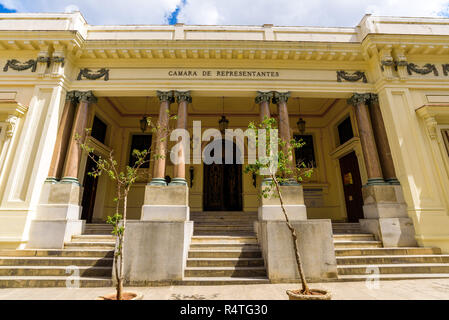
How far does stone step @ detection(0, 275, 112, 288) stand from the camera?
5.12m

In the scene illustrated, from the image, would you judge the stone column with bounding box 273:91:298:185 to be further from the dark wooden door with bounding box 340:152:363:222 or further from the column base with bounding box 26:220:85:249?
the column base with bounding box 26:220:85:249

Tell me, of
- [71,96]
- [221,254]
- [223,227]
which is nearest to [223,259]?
[221,254]

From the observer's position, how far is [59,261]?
5.84 meters

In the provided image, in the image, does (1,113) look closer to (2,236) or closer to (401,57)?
(2,236)

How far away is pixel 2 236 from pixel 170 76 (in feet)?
25.3

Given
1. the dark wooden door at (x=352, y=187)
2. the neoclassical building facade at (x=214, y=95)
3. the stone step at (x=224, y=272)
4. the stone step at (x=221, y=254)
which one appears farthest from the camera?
the dark wooden door at (x=352, y=187)

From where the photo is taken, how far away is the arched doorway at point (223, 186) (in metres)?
11.7

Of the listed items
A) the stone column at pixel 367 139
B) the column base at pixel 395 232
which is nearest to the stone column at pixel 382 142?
the stone column at pixel 367 139

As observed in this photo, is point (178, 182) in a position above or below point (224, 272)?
above

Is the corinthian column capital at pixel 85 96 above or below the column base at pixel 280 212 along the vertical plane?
above

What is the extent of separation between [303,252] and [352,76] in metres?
7.65

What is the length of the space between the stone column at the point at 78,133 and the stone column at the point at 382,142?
445 inches

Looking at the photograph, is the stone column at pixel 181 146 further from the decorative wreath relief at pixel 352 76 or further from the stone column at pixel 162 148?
the decorative wreath relief at pixel 352 76

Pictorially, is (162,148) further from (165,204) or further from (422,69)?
(422,69)
